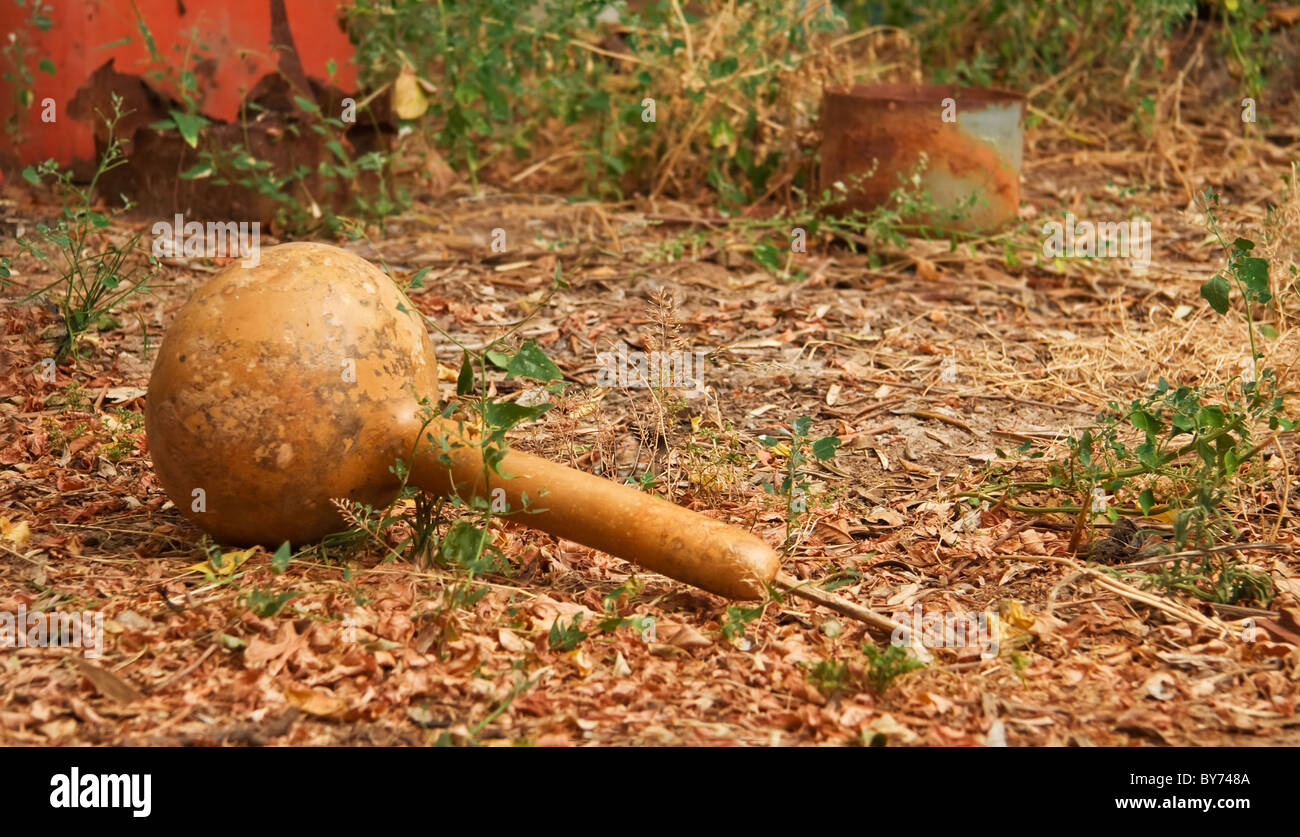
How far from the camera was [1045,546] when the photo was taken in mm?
3131

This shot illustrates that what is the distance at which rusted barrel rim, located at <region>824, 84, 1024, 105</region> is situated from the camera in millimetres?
5582

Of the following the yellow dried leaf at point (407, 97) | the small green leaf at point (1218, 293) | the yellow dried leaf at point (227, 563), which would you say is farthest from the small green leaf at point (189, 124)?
the small green leaf at point (1218, 293)

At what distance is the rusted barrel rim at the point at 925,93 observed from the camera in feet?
18.3

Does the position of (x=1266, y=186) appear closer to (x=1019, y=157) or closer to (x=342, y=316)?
(x=1019, y=157)

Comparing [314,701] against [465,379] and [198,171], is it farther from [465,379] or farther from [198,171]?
[198,171]

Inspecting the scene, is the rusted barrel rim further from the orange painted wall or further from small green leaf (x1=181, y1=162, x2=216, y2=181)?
small green leaf (x1=181, y1=162, x2=216, y2=181)

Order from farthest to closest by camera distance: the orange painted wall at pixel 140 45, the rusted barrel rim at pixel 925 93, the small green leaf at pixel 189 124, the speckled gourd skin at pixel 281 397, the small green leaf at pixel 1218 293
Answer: the rusted barrel rim at pixel 925 93
the orange painted wall at pixel 140 45
the small green leaf at pixel 189 124
the small green leaf at pixel 1218 293
the speckled gourd skin at pixel 281 397

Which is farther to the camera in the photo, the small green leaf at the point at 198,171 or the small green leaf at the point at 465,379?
the small green leaf at the point at 198,171

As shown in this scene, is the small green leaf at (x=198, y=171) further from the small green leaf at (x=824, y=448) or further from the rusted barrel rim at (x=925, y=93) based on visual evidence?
the small green leaf at (x=824, y=448)

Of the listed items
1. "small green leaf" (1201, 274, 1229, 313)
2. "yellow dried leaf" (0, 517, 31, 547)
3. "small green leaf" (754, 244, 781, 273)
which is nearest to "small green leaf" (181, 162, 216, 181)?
"small green leaf" (754, 244, 781, 273)

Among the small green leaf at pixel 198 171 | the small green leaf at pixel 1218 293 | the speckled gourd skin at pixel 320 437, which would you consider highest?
the small green leaf at pixel 198 171

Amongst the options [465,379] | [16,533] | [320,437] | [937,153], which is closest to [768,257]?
[937,153]

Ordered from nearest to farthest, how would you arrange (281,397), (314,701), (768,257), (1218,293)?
(314,701) < (281,397) < (1218,293) < (768,257)

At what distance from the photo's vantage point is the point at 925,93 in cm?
605
